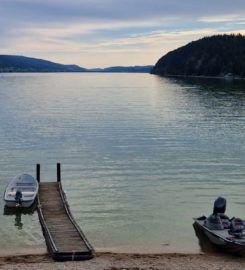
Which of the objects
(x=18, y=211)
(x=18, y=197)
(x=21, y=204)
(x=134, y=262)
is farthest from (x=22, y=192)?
(x=134, y=262)

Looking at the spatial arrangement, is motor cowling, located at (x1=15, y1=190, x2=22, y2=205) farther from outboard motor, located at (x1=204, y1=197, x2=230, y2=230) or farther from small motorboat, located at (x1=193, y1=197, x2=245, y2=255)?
outboard motor, located at (x1=204, y1=197, x2=230, y2=230)

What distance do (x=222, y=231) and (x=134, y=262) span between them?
5.75 metres

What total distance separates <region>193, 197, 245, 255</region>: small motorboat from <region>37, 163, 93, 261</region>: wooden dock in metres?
6.74

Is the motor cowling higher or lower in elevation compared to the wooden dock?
higher

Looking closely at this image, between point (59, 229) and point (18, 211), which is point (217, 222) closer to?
point (59, 229)

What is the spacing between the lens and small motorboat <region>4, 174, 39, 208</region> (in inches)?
1281

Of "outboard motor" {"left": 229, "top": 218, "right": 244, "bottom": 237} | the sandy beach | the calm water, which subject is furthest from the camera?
the calm water

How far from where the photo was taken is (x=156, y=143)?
185 feet

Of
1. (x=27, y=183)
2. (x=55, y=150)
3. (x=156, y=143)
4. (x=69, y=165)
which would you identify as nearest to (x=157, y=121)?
(x=156, y=143)

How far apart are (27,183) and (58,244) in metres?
11.7

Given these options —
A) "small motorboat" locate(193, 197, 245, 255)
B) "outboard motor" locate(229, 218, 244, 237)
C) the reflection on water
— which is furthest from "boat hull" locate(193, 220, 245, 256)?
the reflection on water

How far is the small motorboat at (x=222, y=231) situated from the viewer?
24562 millimetres

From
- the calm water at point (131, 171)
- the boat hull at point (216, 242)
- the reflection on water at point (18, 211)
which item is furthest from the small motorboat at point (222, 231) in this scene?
the reflection on water at point (18, 211)

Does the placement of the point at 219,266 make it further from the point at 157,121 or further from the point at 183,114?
the point at 183,114
